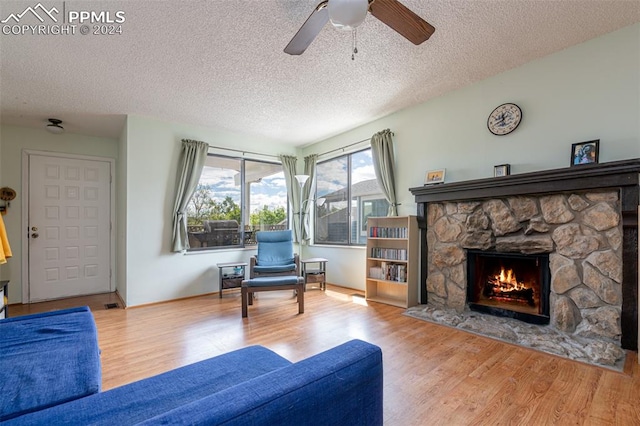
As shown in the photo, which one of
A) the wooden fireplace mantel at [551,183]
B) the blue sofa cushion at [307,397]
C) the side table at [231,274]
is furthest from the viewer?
the side table at [231,274]

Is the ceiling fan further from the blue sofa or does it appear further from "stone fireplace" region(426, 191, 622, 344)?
"stone fireplace" region(426, 191, 622, 344)

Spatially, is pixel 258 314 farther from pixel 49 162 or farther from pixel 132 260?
pixel 49 162

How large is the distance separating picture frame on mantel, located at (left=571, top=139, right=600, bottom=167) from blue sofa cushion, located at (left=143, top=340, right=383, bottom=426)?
9.10 ft

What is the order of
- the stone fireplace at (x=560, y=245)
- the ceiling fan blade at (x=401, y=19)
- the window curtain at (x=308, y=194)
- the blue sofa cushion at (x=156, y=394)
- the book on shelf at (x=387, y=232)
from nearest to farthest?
the blue sofa cushion at (x=156, y=394) < the ceiling fan blade at (x=401, y=19) < the stone fireplace at (x=560, y=245) < the book on shelf at (x=387, y=232) < the window curtain at (x=308, y=194)

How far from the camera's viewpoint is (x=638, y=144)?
234cm

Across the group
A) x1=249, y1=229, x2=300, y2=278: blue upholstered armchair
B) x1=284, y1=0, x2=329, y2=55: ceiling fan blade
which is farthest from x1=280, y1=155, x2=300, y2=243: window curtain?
x1=284, y1=0, x2=329, y2=55: ceiling fan blade

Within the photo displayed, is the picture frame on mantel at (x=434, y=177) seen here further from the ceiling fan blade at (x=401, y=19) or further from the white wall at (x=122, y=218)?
the white wall at (x=122, y=218)

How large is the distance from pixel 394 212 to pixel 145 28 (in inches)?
131

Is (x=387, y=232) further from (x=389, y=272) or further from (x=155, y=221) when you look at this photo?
(x=155, y=221)

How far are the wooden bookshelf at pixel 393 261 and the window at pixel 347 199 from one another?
16.4 inches

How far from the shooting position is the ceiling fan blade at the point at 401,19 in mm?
1683

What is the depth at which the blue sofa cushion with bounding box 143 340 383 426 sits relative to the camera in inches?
24.9

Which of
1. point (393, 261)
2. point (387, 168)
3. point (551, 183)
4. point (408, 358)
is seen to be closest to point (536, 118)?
point (551, 183)

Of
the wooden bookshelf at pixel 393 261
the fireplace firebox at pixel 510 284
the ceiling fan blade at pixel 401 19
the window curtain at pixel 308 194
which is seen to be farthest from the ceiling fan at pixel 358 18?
the window curtain at pixel 308 194
